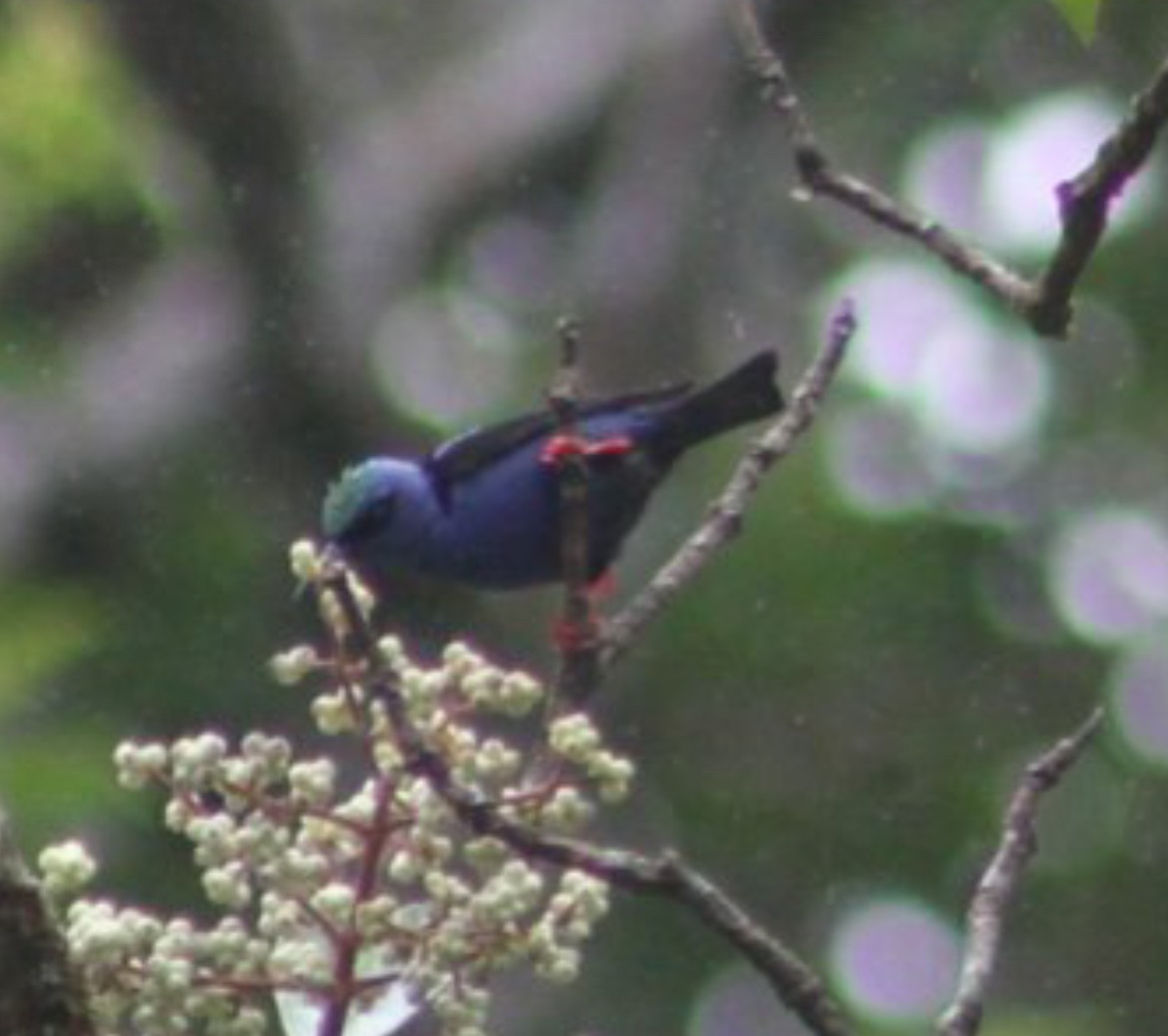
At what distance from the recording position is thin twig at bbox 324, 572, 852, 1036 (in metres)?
1.85

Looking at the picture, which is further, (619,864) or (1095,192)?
(1095,192)

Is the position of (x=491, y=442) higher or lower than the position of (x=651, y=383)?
lower

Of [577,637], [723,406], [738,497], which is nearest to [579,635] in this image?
[577,637]

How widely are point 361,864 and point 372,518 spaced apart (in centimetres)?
279

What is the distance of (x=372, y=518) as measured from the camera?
4.90 m

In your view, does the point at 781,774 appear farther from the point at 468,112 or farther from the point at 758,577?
the point at 468,112

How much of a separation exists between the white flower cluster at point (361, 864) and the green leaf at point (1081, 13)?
43 cm

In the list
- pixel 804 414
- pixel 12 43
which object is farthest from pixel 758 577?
pixel 804 414

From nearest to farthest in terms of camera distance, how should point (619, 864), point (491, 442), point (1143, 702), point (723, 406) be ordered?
1. point (619, 864)
2. point (723, 406)
3. point (491, 442)
4. point (1143, 702)

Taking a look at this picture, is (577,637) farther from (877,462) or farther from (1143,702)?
(877,462)

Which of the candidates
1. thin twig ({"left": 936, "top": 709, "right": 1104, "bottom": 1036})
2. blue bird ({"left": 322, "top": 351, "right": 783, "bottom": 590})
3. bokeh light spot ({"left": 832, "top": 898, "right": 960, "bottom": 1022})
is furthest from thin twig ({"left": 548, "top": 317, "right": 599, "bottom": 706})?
bokeh light spot ({"left": 832, "top": 898, "right": 960, "bottom": 1022})

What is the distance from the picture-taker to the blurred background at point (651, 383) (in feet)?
24.6

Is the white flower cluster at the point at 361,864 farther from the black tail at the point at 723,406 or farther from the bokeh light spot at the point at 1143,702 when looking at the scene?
the bokeh light spot at the point at 1143,702

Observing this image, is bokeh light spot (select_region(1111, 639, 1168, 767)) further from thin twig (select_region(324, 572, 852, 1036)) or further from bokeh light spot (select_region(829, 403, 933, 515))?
thin twig (select_region(324, 572, 852, 1036))
